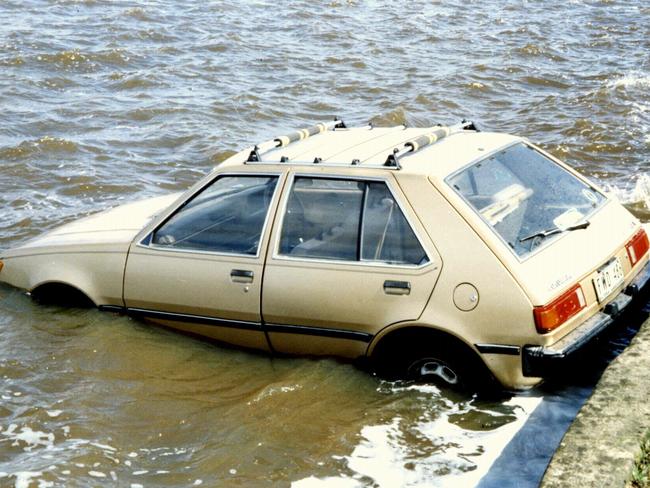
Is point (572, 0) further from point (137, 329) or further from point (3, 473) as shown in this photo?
point (3, 473)

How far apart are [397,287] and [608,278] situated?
1.24 m

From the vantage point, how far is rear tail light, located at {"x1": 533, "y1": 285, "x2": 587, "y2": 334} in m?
5.56

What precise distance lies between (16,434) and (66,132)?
8.00 metres

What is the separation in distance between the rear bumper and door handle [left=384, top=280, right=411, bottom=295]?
2.40 feet

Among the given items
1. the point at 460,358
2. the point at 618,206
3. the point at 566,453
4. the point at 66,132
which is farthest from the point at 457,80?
the point at 566,453

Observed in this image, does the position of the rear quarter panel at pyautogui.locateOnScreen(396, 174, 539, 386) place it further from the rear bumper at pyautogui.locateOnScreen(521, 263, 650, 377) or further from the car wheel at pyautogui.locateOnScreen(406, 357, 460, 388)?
the car wheel at pyautogui.locateOnScreen(406, 357, 460, 388)

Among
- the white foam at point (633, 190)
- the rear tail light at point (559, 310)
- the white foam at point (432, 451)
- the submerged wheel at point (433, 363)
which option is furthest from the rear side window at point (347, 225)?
the white foam at point (633, 190)

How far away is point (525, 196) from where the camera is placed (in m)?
6.23

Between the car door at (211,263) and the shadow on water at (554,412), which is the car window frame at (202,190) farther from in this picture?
the shadow on water at (554,412)

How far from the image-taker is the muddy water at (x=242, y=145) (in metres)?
5.81

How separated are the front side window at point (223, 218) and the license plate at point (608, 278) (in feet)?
6.67

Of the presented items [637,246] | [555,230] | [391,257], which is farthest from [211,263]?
[637,246]

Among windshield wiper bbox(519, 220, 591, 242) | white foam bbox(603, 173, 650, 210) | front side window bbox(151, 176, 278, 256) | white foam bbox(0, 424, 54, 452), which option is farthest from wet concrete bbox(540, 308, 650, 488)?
white foam bbox(603, 173, 650, 210)

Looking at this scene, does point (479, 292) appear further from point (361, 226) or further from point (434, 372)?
point (361, 226)
